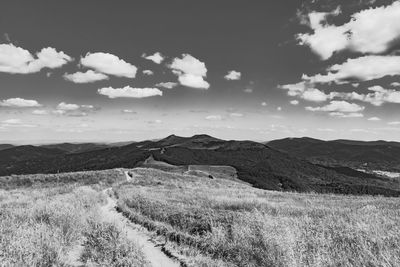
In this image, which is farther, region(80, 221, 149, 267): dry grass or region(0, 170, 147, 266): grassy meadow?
region(80, 221, 149, 267): dry grass

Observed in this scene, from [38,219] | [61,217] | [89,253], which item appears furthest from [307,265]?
[38,219]

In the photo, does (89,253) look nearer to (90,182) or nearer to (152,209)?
(152,209)

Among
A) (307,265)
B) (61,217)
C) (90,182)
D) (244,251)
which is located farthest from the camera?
(90,182)

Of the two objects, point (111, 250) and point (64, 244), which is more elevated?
point (111, 250)

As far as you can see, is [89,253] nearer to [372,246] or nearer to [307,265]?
[307,265]

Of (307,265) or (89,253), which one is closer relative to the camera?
(307,265)

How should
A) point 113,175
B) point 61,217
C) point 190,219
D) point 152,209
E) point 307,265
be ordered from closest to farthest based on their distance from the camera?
1. point 307,265
2. point 61,217
3. point 190,219
4. point 152,209
5. point 113,175

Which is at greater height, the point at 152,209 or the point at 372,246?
the point at 372,246

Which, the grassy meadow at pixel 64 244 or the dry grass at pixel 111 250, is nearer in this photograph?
the grassy meadow at pixel 64 244

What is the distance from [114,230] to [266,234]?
5315mm

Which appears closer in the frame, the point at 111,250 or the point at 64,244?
the point at 111,250

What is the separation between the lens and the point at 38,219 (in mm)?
14359

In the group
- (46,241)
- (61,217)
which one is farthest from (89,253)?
(61,217)

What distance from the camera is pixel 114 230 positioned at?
11328mm
